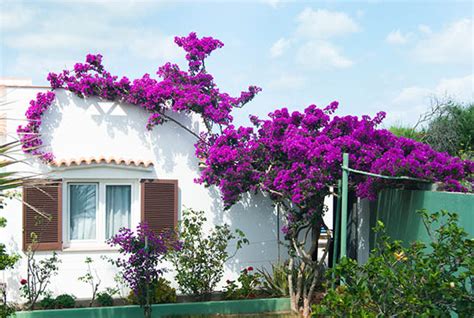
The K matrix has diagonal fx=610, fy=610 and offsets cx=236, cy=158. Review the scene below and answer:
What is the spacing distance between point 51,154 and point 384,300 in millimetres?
7475

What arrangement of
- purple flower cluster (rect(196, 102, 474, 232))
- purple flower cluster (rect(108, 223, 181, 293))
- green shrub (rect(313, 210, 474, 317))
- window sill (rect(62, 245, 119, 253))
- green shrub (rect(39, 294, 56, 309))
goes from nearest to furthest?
green shrub (rect(313, 210, 474, 317)) → purple flower cluster (rect(196, 102, 474, 232)) → purple flower cluster (rect(108, 223, 181, 293)) → green shrub (rect(39, 294, 56, 309)) → window sill (rect(62, 245, 119, 253))

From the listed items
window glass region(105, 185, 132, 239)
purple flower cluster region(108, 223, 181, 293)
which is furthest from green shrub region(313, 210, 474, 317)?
window glass region(105, 185, 132, 239)

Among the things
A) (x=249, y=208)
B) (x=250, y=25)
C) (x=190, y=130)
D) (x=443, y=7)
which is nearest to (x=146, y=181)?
(x=190, y=130)

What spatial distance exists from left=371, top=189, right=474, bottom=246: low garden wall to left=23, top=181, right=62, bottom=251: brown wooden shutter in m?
5.65

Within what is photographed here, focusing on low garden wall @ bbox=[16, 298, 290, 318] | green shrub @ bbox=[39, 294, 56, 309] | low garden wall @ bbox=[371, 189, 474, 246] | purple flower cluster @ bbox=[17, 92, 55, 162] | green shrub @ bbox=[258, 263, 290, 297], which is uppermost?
purple flower cluster @ bbox=[17, 92, 55, 162]

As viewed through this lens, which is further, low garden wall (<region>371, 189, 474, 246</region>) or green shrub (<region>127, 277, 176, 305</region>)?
green shrub (<region>127, 277, 176, 305</region>)

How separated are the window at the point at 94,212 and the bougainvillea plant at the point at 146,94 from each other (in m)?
0.90

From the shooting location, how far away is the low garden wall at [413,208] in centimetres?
736

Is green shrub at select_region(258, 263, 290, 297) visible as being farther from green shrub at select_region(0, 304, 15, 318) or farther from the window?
green shrub at select_region(0, 304, 15, 318)

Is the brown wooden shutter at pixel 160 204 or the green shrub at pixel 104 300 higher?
the brown wooden shutter at pixel 160 204

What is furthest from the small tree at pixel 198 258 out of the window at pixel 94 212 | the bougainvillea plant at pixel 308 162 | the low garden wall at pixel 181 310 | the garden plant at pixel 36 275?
the garden plant at pixel 36 275

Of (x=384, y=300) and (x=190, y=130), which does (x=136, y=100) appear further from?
(x=384, y=300)

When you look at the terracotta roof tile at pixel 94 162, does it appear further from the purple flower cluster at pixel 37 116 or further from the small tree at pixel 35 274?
the small tree at pixel 35 274

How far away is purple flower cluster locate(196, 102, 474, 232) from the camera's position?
8.75 meters
